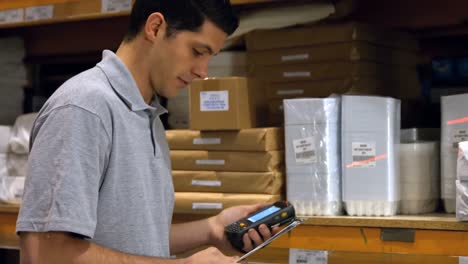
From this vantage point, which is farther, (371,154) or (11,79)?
(11,79)

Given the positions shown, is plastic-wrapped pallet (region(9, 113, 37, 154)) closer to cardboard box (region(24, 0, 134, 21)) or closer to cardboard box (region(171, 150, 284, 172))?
cardboard box (region(24, 0, 134, 21))

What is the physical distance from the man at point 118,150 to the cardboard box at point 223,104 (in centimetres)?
47

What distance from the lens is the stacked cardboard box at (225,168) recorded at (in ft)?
6.50

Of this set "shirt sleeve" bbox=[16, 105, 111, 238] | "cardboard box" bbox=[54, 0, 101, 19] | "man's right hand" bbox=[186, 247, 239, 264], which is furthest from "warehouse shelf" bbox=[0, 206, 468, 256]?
"cardboard box" bbox=[54, 0, 101, 19]

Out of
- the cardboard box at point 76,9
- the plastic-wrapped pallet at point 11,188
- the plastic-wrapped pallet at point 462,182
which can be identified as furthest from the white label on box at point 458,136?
the plastic-wrapped pallet at point 11,188

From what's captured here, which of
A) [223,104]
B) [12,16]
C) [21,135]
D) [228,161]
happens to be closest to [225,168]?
[228,161]

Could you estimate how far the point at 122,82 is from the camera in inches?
53.1

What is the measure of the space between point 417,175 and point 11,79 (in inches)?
68.7

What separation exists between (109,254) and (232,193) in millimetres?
827

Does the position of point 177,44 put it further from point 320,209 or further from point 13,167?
point 13,167

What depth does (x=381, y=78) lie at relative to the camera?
7.13 ft

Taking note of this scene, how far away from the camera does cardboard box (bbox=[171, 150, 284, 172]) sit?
199cm

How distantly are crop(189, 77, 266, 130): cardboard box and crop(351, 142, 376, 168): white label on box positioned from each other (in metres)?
0.33

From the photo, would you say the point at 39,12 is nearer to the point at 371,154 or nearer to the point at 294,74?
the point at 294,74
